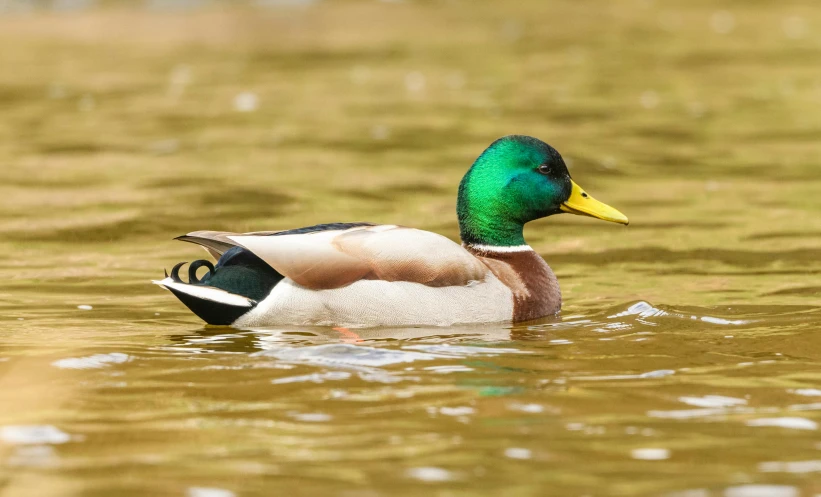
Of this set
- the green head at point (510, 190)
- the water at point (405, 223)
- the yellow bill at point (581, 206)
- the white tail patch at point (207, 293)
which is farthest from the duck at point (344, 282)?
the yellow bill at point (581, 206)

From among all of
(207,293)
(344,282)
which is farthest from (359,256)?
(207,293)

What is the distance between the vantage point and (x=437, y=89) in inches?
696

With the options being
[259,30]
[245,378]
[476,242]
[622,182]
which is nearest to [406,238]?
[476,242]

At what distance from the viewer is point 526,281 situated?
762 centimetres

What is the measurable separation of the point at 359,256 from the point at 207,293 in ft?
2.54

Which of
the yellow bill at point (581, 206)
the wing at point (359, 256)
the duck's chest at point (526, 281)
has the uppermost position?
the yellow bill at point (581, 206)

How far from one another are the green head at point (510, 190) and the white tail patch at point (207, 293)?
60.6 inches

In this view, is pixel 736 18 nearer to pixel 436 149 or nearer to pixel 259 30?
pixel 259 30

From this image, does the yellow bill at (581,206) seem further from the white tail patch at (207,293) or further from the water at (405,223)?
the white tail patch at (207,293)

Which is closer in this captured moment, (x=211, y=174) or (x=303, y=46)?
(x=211, y=174)

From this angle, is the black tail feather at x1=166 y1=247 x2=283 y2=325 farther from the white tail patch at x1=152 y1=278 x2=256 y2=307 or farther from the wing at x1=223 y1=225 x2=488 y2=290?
the wing at x1=223 y1=225 x2=488 y2=290

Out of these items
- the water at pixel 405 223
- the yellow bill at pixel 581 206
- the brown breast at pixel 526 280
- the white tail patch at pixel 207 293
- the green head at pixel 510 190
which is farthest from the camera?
the yellow bill at pixel 581 206

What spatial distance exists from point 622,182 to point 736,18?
1355 centimetres

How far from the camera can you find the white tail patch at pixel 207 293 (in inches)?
268
